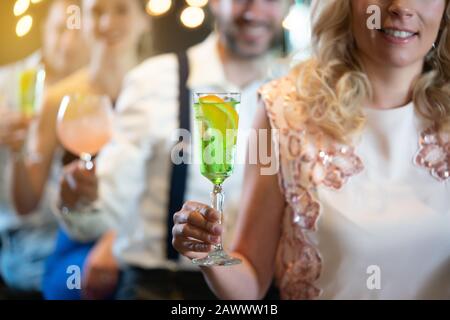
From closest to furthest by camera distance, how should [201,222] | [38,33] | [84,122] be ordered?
[201,222] < [84,122] < [38,33]

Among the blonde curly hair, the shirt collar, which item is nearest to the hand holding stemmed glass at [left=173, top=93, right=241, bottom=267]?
the blonde curly hair

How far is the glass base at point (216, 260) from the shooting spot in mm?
1617

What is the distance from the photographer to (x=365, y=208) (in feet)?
6.02

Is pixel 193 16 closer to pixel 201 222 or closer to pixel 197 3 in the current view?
pixel 197 3

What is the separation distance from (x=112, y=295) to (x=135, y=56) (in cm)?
87

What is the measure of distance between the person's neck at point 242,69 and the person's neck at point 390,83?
0.97 m

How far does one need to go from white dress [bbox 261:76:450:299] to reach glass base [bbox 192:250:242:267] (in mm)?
258

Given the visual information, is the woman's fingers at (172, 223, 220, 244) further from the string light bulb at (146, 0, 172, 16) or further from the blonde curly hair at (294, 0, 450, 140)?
the string light bulb at (146, 0, 172, 16)

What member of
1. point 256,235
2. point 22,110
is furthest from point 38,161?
point 256,235

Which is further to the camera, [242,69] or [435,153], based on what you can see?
[242,69]

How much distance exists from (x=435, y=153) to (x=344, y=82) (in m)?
0.27

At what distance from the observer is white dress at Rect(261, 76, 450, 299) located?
1.80 m

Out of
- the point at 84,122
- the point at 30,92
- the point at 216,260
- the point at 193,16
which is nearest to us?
the point at 216,260
